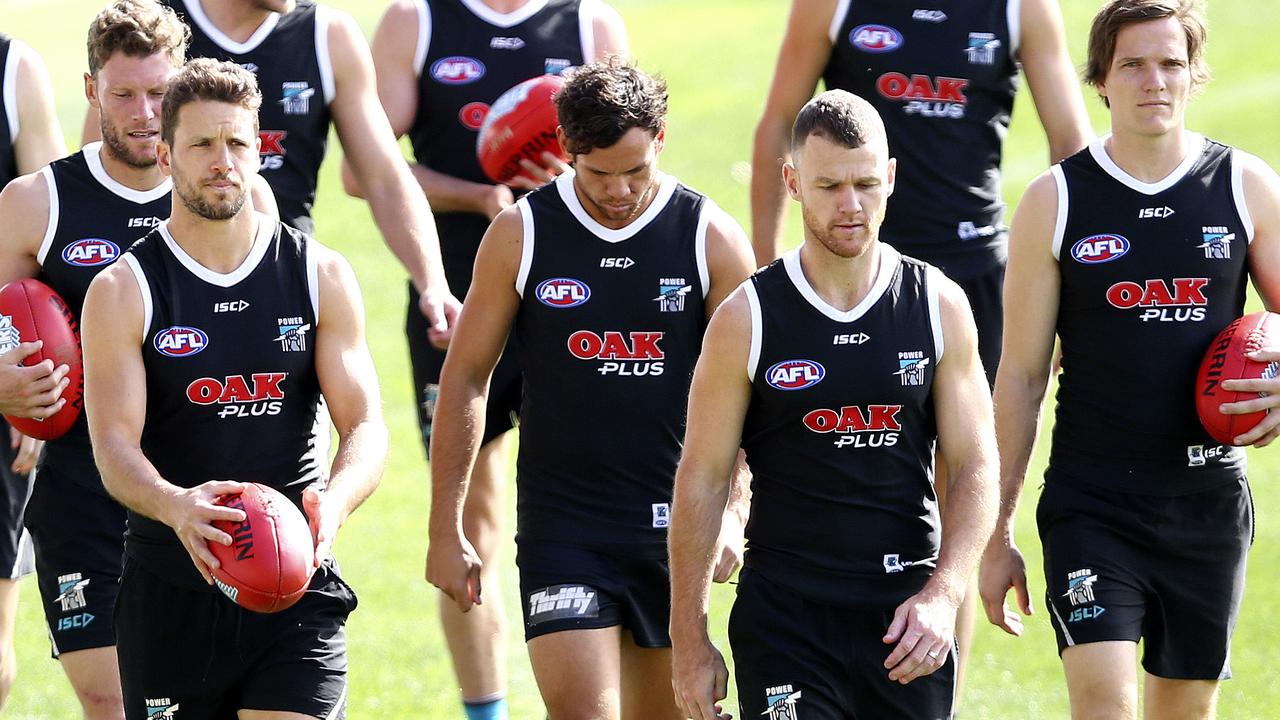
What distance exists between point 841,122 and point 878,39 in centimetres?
222

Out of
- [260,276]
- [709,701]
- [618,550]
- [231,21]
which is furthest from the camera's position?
[231,21]

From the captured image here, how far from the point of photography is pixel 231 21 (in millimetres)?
7715

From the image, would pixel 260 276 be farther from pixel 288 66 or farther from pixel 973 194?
pixel 973 194

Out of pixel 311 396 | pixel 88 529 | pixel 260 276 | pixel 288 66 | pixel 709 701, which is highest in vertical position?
pixel 288 66

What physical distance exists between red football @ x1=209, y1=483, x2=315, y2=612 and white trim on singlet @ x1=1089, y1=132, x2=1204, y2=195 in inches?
116

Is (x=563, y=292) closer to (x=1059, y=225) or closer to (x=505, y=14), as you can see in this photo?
(x=1059, y=225)

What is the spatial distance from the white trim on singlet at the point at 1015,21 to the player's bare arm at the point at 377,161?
7.97ft

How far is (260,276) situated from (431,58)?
238 cm

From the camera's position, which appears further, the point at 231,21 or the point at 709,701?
the point at 231,21

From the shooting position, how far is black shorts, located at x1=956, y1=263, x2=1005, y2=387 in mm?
7836

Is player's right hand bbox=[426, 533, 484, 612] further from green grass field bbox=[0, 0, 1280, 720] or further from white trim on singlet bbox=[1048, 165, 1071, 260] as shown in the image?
green grass field bbox=[0, 0, 1280, 720]

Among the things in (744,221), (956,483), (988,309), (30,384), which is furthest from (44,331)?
(744,221)

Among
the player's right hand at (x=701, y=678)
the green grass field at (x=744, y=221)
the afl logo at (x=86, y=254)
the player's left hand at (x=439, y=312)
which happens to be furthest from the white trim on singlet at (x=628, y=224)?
the green grass field at (x=744, y=221)

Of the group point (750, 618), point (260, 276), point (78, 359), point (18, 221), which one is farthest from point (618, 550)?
point (18, 221)
